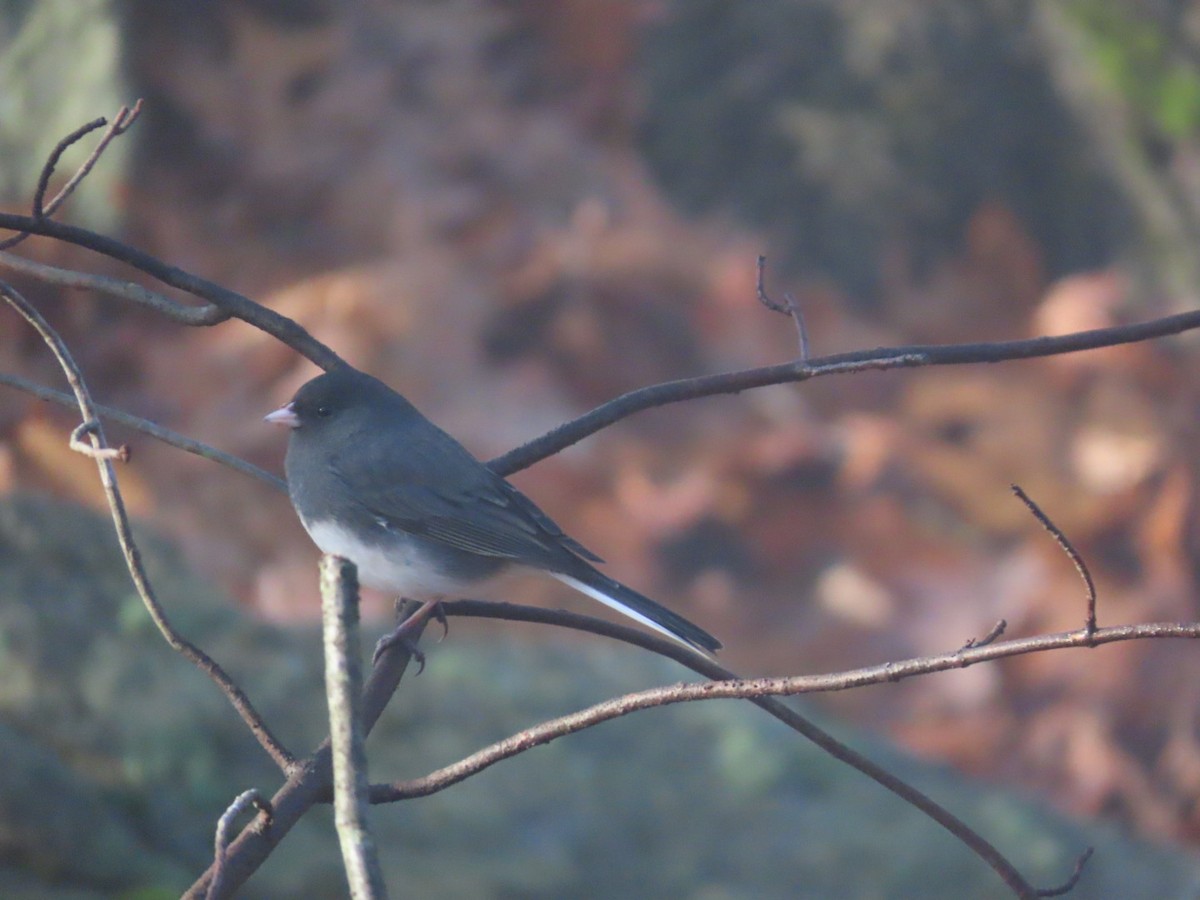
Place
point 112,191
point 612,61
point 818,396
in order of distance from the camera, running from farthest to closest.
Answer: point 612,61 → point 818,396 → point 112,191

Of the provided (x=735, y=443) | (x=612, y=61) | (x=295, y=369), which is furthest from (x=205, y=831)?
(x=612, y=61)

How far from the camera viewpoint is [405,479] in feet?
7.57

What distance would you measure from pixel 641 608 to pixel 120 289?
2.50ft

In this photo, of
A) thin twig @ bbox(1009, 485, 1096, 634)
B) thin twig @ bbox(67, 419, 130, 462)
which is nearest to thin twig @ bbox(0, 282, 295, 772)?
thin twig @ bbox(67, 419, 130, 462)

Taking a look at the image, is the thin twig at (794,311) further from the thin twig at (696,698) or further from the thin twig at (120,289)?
the thin twig at (120,289)

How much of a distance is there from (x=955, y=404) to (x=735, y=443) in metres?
0.76

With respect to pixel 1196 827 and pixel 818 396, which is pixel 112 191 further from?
pixel 1196 827

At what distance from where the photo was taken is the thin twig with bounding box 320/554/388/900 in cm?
103

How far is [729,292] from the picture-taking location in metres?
4.70

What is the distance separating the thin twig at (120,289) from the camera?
1512 mm

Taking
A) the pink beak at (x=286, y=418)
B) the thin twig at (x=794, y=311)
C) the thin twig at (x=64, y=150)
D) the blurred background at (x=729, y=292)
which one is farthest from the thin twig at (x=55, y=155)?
the blurred background at (x=729, y=292)

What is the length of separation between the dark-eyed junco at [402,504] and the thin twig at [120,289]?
535mm

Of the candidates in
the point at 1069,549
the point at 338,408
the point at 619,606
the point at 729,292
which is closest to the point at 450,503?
the point at 338,408

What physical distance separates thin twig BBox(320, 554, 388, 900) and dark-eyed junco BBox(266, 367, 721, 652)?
101 centimetres
